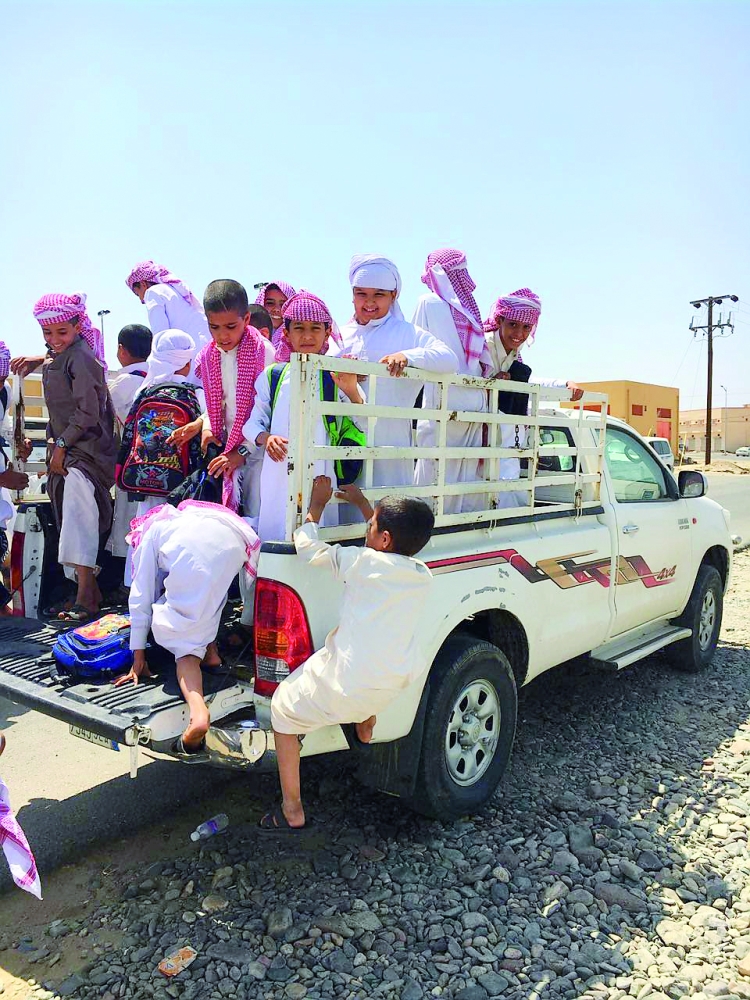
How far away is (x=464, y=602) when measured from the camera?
329 centimetres

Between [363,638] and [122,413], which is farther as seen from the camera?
[122,413]

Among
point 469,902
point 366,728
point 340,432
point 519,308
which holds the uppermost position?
point 519,308

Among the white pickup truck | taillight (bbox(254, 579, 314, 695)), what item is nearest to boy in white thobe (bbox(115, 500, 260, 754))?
the white pickup truck

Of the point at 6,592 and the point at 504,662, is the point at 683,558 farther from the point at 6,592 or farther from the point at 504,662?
the point at 6,592

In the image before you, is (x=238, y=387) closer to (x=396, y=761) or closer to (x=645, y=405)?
(x=396, y=761)

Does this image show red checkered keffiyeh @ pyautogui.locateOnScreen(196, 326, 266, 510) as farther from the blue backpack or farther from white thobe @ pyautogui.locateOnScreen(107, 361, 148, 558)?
the blue backpack

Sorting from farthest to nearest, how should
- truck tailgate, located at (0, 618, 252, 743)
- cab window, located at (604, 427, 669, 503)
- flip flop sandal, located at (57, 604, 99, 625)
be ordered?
1. cab window, located at (604, 427, 669, 503)
2. flip flop sandal, located at (57, 604, 99, 625)
3. truck tailgate, located at (0, 618, 252, 743)

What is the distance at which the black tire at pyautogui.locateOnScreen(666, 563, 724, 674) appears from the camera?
18.3 ft

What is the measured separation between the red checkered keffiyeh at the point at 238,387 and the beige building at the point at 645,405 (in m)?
30.6

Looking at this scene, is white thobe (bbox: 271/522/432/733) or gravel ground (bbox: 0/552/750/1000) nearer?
gravel ground (bbox: 0/552/750/1000)

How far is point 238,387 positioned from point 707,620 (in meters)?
3.98

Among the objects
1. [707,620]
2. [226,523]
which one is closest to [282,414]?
[226,523]

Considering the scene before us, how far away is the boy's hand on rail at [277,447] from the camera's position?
320cm

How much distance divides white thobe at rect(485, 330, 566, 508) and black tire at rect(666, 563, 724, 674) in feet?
6.03
